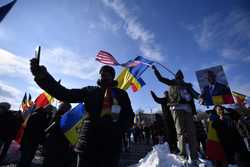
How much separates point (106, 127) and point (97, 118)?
0.51ft

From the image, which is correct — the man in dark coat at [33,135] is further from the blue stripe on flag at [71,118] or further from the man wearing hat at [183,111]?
the man wearing hat at [183,111]

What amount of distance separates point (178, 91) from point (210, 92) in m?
2.42

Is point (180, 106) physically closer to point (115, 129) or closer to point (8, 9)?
point (115, 129)

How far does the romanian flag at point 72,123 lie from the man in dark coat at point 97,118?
2.53 meters

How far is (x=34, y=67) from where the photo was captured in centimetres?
241

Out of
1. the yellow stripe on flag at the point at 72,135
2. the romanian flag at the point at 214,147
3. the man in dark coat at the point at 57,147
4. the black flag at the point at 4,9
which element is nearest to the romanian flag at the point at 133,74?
the yellow stripe on flag at the point at 72,135

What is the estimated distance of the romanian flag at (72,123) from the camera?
5.47 metres

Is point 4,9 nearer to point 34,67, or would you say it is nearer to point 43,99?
point 34,67

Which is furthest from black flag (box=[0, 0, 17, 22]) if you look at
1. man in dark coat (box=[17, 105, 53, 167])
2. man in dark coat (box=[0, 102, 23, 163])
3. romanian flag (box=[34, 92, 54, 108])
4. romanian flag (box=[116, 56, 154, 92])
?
romanian flag (box=[34, 92, 54, 108])

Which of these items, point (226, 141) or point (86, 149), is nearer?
point (86, 149)

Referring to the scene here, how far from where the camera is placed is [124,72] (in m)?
9.35

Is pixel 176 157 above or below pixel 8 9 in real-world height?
below

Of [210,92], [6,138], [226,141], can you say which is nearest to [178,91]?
[226,141]

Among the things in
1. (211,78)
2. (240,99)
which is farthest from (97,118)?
(240,99)
